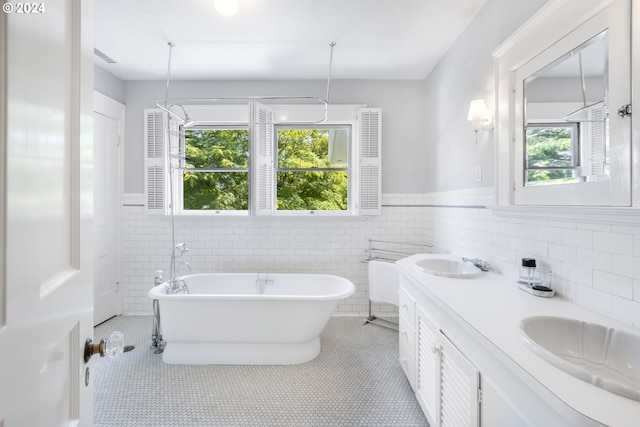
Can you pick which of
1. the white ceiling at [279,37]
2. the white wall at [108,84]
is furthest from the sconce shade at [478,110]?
the white wall at [108,84]

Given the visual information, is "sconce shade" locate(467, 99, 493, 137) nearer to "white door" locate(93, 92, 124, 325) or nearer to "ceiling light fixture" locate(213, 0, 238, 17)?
"ceiling light fixture" locate(213, 0, 238, 17)

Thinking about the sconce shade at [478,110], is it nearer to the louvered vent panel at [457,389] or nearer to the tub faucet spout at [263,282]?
the louvered vent panel at [457,389]

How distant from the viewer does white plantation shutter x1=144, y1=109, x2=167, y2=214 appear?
11.2ft

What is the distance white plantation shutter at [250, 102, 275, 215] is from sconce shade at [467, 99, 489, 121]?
78.8 inches

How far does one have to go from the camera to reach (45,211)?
1.84 ft

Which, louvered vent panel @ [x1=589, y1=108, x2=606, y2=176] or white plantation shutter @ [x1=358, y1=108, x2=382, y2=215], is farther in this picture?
white plantation shutter @ [x1=358, y1=108, x2=382, y2=215]

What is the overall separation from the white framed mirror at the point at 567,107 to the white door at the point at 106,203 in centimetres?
370

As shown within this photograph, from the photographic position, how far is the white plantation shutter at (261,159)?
10.8ft

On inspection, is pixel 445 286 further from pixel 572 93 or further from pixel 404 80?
pixel 404 80

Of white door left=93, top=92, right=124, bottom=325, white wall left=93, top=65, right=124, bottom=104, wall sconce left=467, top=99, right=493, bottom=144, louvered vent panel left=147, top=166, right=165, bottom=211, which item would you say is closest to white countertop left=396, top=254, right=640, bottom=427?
wall sconce left=467, top=99, right=493, bottom=144

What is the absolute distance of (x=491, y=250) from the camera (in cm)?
204

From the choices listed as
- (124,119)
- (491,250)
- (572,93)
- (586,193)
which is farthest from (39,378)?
(124,119)

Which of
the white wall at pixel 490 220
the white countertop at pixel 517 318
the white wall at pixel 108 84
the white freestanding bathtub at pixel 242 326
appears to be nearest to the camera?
the white countertop at pixel 517 318

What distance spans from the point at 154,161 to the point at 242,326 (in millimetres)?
2204
